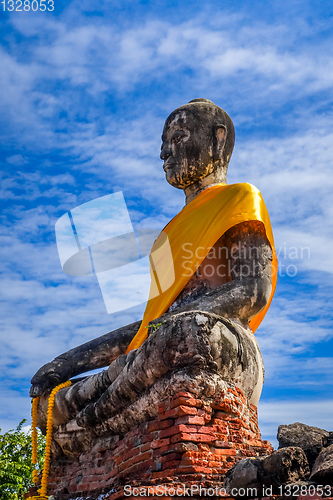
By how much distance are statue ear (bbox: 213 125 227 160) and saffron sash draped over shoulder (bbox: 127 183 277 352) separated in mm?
537

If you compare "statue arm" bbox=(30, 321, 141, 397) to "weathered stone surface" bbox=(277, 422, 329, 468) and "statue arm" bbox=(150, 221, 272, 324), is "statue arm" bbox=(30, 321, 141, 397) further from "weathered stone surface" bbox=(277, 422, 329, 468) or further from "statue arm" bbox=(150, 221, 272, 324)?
"weathered stone surface" bbox=(277, 422, 329, 468)

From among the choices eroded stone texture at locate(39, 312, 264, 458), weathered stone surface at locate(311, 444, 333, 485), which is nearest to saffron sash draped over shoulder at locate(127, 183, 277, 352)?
eroded stone texture at locate(39, 312, 264, 458)

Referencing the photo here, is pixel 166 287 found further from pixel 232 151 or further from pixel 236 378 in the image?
pixel 232 151

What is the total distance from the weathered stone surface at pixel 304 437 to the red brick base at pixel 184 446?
32 cm

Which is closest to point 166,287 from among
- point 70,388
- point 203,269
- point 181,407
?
point 203,269

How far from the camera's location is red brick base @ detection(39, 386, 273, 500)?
161 inches

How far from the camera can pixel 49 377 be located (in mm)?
6457

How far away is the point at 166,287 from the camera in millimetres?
6344

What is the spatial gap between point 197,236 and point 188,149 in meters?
1.40

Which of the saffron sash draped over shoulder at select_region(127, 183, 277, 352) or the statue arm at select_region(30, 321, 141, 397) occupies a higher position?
the saffron sash draped over shoulder at select_region(127, 183, 277, 352)

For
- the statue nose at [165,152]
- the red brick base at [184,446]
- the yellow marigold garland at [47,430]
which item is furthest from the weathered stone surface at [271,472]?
the statue nose at [165,152]

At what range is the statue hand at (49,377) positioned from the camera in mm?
6379

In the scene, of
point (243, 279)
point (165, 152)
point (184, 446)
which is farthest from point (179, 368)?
point (165, 152)

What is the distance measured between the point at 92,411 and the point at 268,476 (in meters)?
2.44
